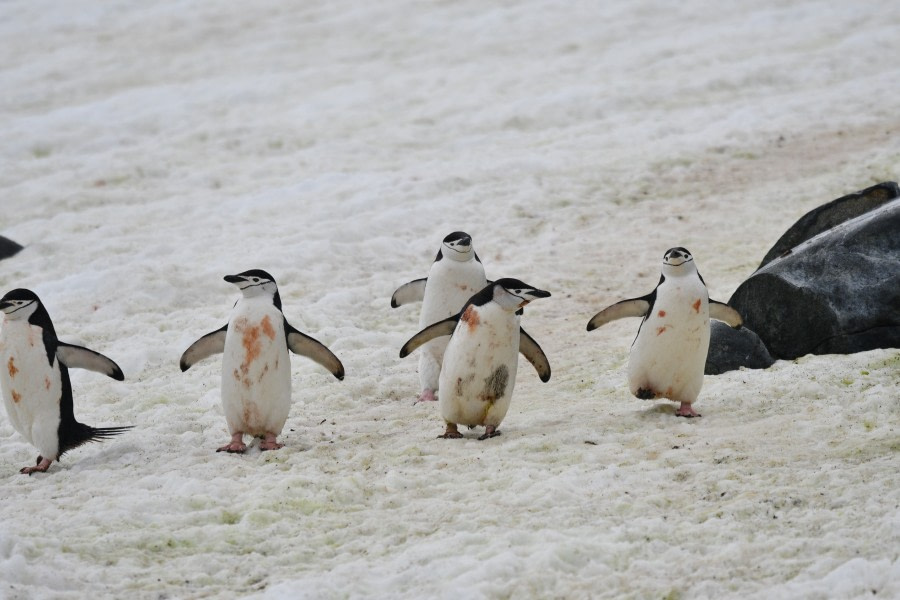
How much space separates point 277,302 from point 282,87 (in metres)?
12.1

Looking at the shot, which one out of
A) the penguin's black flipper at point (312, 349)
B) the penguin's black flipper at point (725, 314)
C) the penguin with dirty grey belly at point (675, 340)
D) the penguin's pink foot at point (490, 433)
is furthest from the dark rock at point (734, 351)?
the penguin's black flipper at point (312, 349)

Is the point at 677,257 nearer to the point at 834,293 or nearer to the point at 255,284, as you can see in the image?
the point at 834,293

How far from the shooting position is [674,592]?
4.36 metres

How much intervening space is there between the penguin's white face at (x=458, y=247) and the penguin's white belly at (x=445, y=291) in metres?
0.04

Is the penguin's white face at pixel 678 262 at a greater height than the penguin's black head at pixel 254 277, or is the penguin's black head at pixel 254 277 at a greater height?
the penguin's black head at pixel 254 277

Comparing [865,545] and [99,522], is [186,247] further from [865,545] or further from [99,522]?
[865,545]

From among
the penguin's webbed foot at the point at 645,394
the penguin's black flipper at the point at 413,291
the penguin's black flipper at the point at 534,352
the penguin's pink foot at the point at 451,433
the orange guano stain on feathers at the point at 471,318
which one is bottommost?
the penguin's pink foot at the point at 451,433

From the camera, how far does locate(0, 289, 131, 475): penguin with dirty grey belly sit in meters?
6.34

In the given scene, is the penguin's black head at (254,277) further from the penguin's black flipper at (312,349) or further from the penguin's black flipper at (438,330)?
the penguin's black flipper at (438,330)

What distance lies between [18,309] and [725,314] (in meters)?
4.26

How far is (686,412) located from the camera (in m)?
6.74

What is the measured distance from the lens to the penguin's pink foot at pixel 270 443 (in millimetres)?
6480

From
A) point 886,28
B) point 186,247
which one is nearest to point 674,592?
point 186,247

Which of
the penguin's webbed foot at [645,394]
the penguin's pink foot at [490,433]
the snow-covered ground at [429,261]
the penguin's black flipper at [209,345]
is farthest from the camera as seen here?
the penguin's webbed foot at [645,394]
